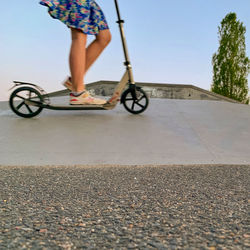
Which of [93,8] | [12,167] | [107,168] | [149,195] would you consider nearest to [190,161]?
[107,168]

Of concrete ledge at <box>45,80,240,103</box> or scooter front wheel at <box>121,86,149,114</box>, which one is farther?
concrete ledge at <box>45,80,240,103</box>

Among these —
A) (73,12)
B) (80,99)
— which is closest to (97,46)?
(73,12)

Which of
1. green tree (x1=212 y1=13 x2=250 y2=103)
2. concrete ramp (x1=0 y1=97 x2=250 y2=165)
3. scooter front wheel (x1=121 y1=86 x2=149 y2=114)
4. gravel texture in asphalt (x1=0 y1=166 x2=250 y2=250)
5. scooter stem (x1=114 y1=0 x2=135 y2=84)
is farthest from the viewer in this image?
green tree (x1=212 y1=13 x2=250 y2=103)

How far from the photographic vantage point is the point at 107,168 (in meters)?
2.09

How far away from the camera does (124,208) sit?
4.32ft

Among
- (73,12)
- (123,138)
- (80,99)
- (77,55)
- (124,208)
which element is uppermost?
(73,12)

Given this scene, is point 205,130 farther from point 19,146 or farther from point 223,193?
point 19,146

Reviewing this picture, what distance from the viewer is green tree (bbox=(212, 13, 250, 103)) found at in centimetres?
1434

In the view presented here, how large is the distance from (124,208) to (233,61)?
47.5 ft

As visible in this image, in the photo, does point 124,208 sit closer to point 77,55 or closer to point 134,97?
point 77,55

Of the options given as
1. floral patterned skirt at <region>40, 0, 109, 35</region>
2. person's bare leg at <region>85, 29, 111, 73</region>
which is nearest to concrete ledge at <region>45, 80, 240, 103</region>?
person's bare leg at <region>85, 29, 111, 73</region>

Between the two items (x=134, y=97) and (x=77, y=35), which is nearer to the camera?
(x=77, y=35)

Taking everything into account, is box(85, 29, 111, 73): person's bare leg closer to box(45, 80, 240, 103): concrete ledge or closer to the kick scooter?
the kick scooter

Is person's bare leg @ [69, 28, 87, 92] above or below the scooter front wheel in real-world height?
above
